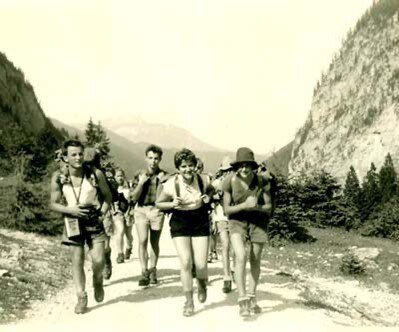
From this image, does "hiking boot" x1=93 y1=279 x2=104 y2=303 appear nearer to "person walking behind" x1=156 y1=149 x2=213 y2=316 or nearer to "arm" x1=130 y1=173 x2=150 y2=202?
"person walking behind" x1=156 y1=149 x2=213 y2=316

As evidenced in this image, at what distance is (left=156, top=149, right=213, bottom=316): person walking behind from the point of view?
7.33 metres

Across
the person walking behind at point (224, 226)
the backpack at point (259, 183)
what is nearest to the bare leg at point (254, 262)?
the backpack at point (259, 183)

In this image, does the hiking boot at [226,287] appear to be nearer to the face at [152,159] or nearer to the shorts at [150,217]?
the shorts at [150,217]

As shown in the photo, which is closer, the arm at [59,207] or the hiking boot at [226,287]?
the arm at [59,207]

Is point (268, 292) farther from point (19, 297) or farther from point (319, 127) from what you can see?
point (319, 127)

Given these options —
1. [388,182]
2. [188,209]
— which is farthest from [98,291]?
[388,182]

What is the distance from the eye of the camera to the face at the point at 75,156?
24.5 feet

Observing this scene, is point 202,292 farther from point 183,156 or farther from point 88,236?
point 183,156

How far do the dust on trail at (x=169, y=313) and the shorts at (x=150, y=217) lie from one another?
36.2 inches

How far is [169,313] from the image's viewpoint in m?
7.59

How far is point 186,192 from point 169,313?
1466 mm

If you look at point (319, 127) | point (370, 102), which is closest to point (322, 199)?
point (370, 102)

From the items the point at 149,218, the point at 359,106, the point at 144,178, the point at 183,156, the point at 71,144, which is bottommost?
the point at 149,218

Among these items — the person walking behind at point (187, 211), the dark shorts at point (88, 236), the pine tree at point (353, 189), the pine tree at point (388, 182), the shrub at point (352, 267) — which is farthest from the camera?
the pine tree at point (388, 182)
